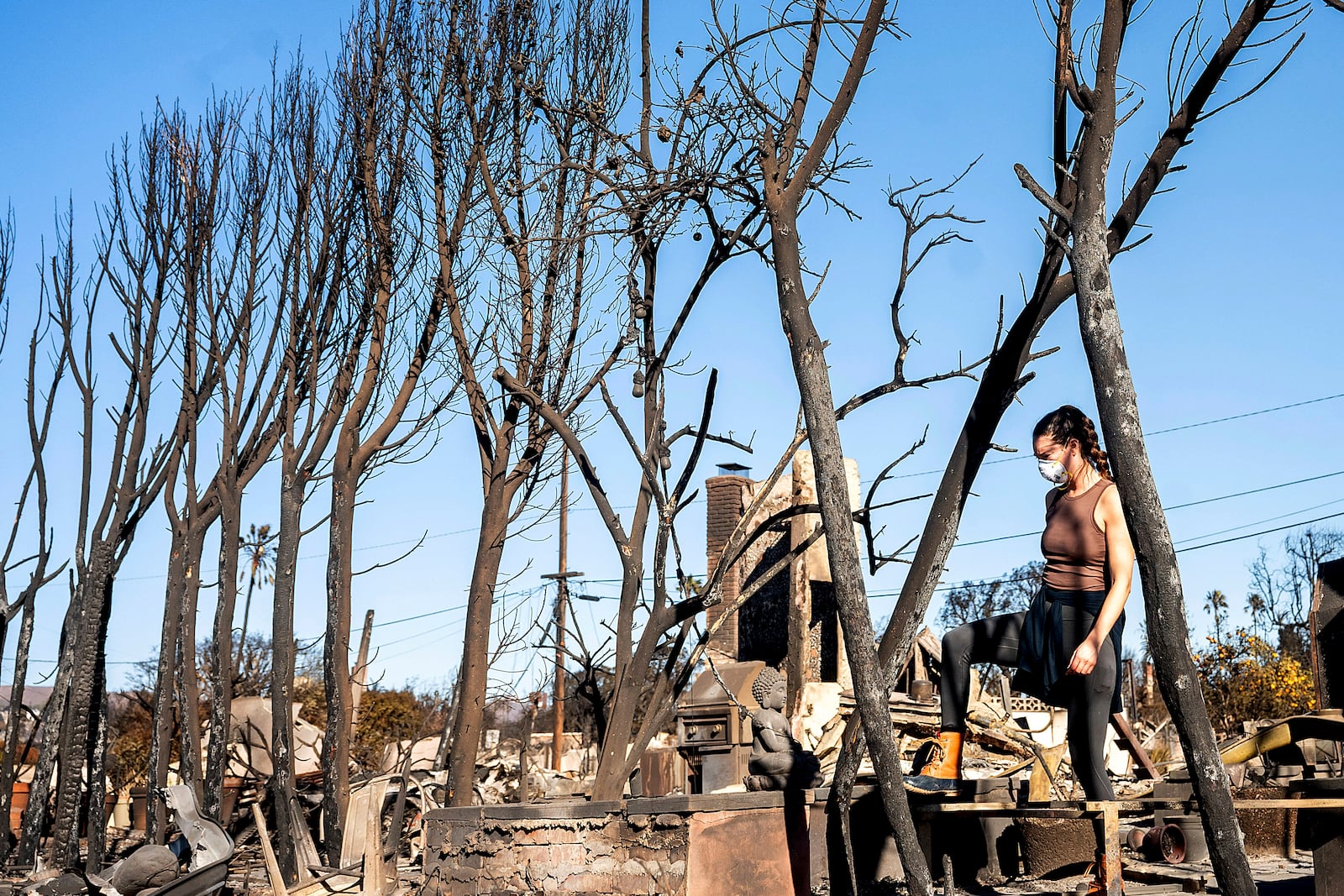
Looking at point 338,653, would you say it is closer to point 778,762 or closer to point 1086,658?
point 778,762

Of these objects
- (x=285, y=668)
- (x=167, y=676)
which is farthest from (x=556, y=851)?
Result: (x=167, y=676)

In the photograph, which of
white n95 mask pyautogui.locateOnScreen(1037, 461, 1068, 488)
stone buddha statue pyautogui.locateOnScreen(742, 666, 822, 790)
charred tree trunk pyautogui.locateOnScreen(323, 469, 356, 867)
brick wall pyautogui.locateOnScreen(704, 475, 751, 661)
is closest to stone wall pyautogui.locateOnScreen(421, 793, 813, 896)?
stone buddha statue pyautogui.locateOnScreen(742, 666, 822, 790)

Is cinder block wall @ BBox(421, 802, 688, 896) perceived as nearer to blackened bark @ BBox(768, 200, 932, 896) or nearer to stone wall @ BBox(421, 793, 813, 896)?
stone wall @ BBox(421, 793, 813, 896)

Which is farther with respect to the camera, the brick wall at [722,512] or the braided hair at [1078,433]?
the brick wall at [722,512]

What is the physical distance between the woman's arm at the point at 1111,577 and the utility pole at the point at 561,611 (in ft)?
14.2

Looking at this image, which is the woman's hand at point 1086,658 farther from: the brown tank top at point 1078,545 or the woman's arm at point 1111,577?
the brown tank top at point 1078,545

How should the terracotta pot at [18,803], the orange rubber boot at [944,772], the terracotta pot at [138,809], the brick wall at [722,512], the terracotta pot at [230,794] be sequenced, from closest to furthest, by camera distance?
the orange rubber boot at [944,772] < the terracotta pot at [230,794] < the terracotta pot at [18,803] < the terracotta pot at [138,809] < the brick wall at [722,512]

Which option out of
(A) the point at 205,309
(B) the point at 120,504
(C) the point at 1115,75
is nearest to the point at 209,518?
(B) the point at 120,504

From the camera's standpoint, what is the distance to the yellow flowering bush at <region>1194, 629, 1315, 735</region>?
1766 centimetres

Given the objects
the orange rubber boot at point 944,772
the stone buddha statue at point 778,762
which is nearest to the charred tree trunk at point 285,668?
the stone buddha statue at point 778,762

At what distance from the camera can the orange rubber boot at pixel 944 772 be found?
529cm

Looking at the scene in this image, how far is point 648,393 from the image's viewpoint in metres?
7.97

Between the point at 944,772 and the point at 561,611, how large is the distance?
7.46 metres

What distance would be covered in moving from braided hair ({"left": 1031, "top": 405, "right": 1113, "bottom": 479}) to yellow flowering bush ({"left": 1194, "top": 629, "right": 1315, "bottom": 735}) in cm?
1339
